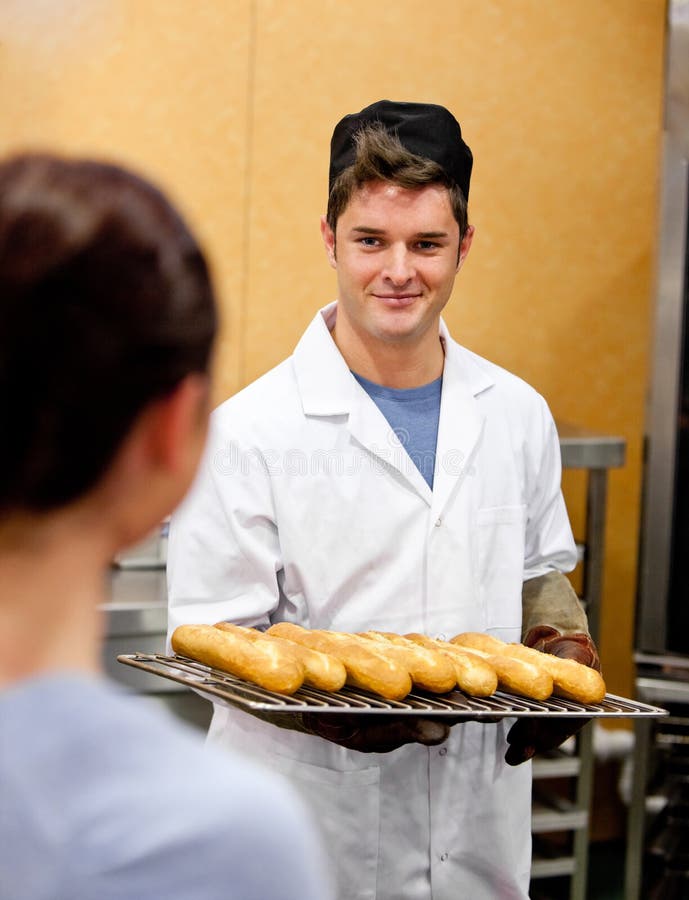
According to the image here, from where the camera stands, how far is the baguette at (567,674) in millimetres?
1505

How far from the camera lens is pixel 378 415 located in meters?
1.70

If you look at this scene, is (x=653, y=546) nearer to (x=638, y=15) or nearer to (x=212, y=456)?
(x=638, y=15)

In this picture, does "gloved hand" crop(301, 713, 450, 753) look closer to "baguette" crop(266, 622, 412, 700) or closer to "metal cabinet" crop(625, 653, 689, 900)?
"baguette" crop(266, 622, 412, 700)

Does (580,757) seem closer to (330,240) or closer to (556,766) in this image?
(556,766)

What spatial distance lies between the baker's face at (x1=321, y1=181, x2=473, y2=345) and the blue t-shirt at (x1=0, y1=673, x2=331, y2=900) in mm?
1144

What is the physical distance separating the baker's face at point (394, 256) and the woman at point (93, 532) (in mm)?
1087

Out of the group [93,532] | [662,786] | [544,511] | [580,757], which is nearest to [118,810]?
[93,532]

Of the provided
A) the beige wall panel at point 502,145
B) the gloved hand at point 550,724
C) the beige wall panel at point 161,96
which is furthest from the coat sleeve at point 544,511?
the beige wall panel at point 161,96

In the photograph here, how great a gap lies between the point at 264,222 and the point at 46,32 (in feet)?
1.72

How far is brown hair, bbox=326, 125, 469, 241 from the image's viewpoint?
1604 millimetres

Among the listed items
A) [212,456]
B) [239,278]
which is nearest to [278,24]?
[239,278]

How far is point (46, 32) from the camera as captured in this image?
216 cm

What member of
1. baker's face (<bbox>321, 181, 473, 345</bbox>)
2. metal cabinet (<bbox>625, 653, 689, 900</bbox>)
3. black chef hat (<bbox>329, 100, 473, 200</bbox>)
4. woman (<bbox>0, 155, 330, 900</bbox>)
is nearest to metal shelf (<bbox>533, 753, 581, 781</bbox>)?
metal cabinet (<bbox>625, 653, 689, 900</bbox>)

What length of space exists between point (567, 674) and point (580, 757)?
1.00 meters
